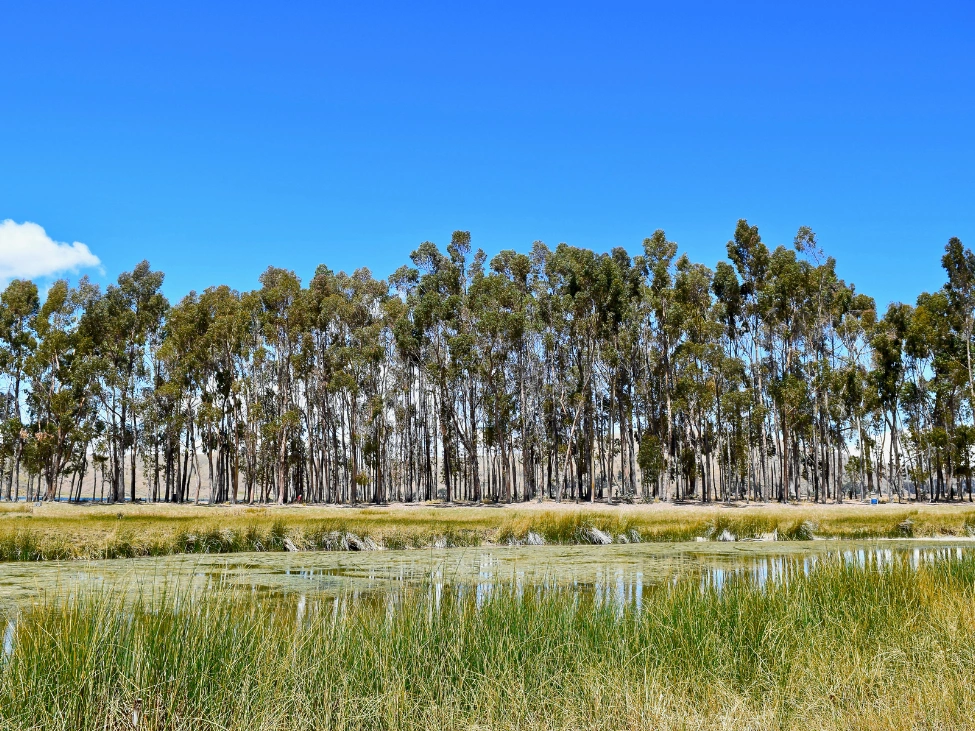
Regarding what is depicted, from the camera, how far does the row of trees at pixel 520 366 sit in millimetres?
52125

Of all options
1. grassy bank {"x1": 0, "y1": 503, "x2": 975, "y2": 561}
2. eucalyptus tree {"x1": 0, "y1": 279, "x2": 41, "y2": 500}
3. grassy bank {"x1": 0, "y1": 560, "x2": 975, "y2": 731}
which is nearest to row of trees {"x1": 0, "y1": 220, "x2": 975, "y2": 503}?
eucalyptus tree {"x1": 0, "y1": 279, "x2": 41, "y2": 500}

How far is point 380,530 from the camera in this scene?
23906 millimetres

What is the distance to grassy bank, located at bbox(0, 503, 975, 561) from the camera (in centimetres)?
1906

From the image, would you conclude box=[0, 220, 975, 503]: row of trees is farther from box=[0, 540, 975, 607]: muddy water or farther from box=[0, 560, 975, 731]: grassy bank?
box=[0, 560, 975, 731]: grassy bank

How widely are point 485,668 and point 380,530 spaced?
1826 centimetres

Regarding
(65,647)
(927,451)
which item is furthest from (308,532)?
(927,451)

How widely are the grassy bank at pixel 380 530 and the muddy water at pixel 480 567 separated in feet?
4.89

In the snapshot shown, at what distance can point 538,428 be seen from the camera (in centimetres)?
5831

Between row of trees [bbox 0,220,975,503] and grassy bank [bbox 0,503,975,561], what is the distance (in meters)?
22.2

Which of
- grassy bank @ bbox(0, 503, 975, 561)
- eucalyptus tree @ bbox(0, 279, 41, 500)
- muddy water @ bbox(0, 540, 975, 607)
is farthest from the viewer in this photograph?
eucalyptus tree @ bbox(0, 279, 41, 500)

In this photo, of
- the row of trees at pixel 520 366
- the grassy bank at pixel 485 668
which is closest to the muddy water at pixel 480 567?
the grassy bank at pixel 485 668

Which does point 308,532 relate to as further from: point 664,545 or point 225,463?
point 225,463

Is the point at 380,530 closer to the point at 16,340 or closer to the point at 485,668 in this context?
the point at 485,668

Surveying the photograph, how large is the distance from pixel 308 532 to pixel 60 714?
1818cm
